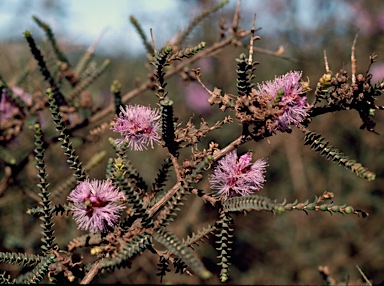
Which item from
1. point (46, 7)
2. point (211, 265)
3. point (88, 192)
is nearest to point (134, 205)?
point (88, 192)

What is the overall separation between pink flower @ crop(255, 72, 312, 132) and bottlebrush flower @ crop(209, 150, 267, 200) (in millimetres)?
70

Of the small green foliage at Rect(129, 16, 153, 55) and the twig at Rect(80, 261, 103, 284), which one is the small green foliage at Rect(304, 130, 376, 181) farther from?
the small green foliage at Rect(129, 16, 153, 55)

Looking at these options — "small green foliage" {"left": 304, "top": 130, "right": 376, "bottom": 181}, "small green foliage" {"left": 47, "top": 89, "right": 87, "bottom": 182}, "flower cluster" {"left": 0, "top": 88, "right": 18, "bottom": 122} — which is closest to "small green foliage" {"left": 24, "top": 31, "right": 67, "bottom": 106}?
"flower cluster" {"left": 0, "top": 88, "right": 18, "bottom": 122}

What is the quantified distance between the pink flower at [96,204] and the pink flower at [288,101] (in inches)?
9.1

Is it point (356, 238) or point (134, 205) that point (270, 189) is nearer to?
point (356, 238)

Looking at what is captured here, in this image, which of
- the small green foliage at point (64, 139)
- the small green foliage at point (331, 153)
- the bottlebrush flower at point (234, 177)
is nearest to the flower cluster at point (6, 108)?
the small green foliage at point (64, 139)

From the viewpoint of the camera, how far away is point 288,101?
583 mm

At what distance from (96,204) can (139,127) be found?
0.12 metres

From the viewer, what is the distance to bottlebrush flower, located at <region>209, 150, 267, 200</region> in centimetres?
60

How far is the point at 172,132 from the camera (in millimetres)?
584

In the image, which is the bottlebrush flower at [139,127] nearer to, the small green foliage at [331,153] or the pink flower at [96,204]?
the pink flower at [96,204]

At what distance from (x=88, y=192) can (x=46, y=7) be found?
1.56 meters

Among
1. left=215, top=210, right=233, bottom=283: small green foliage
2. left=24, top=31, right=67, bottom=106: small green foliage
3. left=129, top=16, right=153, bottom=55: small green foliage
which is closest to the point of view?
left=215, top=210, right=233, bottom=283: small green foliage

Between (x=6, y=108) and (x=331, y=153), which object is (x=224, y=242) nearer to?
(x=331, y=153)
